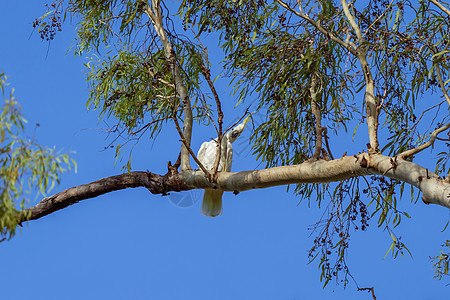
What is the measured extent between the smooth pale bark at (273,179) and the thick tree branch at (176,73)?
0.15 meters

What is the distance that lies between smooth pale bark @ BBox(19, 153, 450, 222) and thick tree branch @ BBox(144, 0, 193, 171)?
5.9 inches

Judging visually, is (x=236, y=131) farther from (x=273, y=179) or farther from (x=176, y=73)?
(x=273, y=179)

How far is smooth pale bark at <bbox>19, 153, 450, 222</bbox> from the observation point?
3.04 meters

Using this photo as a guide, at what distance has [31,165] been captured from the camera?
2322 mm

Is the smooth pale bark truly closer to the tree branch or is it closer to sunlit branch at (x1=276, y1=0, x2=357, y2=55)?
the tree branch

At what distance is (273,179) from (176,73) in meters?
1.01

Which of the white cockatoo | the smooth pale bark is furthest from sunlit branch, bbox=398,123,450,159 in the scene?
the white cockatoo

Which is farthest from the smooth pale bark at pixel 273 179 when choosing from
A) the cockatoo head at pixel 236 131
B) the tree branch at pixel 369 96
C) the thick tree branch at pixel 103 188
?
the cockatoo head at pixel 236 131

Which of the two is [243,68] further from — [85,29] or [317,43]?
[85,29]

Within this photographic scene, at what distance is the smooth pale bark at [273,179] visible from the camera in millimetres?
3035

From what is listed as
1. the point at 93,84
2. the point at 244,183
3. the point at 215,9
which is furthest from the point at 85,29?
the point at 244,183

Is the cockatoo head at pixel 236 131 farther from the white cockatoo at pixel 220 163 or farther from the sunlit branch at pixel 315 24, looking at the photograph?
the sunlit branch at pixel 315 24

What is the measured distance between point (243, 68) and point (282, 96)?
32cm

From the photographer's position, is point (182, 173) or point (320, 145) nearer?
point (320, 145)
